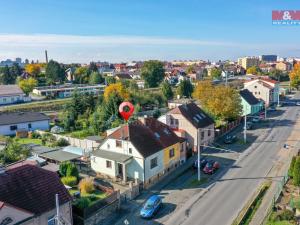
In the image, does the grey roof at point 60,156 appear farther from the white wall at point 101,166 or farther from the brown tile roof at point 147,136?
the brown tile roof at point 147,136

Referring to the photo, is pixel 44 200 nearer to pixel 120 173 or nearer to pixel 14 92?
pixel 120 173

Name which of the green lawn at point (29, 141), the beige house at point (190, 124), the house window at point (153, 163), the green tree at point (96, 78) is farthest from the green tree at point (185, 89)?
the house window at point (153, 163)

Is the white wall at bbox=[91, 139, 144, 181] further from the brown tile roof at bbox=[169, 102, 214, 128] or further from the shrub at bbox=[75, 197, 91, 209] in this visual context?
the brown tile roof at bbox=[169, 102, 214, 128]

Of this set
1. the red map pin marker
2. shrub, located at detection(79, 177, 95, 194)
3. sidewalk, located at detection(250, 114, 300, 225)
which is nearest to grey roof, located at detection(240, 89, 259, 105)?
sidewalk, located at detection(250, 114, 300, 225)

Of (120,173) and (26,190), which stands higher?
(26,190)

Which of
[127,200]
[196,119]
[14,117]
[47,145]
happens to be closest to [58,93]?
[14,117]

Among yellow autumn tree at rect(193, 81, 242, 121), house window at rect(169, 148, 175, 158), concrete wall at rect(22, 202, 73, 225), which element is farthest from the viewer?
yellow autumn tree at rect(193, 81, 242, 121)

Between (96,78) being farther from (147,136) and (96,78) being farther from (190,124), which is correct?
(147,136)
